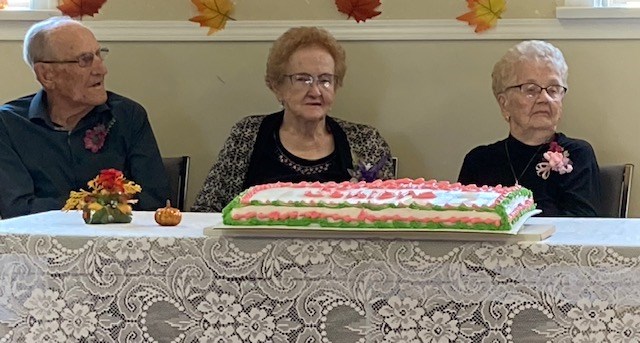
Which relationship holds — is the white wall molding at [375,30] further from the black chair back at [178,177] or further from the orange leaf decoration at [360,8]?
the black chair back at [178,177]

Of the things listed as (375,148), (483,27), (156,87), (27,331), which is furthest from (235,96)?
(27,331)

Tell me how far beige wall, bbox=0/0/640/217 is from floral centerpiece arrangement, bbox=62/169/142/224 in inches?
62.0

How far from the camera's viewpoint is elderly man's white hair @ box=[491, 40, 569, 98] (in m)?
2.86

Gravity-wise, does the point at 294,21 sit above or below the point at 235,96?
above

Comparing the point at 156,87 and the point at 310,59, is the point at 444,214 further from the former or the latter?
the point at 156,87

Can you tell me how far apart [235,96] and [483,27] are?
2.98 ft

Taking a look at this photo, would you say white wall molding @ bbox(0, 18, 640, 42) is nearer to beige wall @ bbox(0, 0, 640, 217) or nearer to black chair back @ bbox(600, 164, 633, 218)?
beige wall @ bbox(0, 0, 640, 217)

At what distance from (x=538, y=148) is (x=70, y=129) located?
1.46 meters

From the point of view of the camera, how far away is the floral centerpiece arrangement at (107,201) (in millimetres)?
1770

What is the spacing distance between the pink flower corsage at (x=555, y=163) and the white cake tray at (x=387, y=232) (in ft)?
4.02

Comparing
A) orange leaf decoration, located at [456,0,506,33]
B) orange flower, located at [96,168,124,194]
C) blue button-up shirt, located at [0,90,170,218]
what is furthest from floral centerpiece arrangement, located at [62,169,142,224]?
orange leaf decoration, located at [456,0,506,33]

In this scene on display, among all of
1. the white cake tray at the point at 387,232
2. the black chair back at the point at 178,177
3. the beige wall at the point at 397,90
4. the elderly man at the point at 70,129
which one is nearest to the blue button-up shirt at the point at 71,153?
the elderly man at the point at 70,129

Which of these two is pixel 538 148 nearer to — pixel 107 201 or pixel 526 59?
pixel 526 59

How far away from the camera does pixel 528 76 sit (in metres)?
2.85
